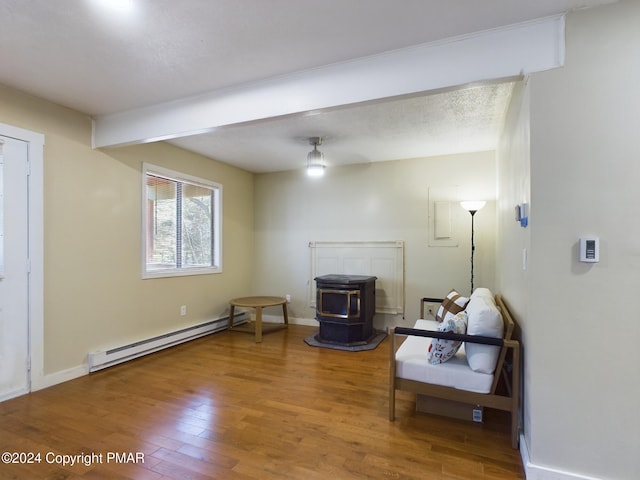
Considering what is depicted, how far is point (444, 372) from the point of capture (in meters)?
2.29

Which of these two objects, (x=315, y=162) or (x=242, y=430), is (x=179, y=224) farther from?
(x=242, y=430)

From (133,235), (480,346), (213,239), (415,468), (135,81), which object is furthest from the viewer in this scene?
(213,239)

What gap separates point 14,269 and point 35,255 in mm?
173

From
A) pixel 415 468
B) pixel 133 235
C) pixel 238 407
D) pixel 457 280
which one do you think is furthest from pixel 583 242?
pixel 133 235

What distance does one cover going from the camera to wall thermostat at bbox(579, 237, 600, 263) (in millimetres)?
1678

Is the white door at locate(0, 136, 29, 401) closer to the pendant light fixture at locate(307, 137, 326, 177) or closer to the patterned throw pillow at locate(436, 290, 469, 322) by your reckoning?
the pendant light fixture at locate(307, 137, 326, 177)

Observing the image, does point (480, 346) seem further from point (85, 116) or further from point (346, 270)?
point (85, 116)

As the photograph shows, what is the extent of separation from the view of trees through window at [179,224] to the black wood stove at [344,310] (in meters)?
1.76

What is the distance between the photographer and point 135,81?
2555 millimetres

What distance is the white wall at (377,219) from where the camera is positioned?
439 cm

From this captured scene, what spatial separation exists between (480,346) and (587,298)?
0.72m

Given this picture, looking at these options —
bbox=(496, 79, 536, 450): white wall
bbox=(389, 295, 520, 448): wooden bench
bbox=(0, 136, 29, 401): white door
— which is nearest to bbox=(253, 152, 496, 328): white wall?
bbox=(496, 79, 536, 450): white wall

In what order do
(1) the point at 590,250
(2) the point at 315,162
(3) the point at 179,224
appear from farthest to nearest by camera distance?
1. (3) the point at 179,224
2. (2) the point at 315,162
3. (1) the point at 590,250

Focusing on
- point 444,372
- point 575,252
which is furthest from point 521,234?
point 444,372
